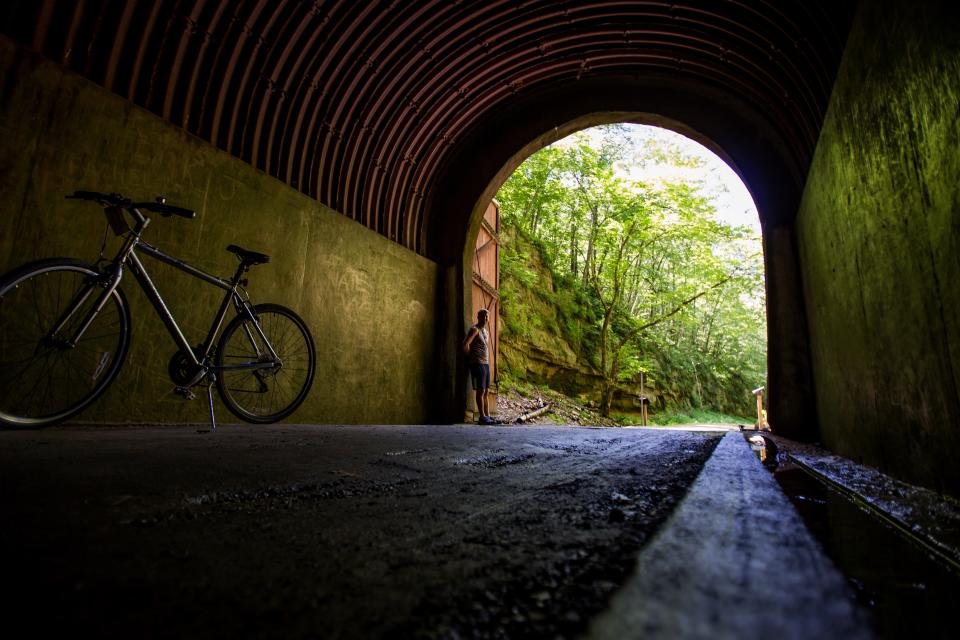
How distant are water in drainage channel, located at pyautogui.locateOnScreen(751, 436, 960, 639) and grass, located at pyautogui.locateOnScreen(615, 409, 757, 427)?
1552 centimetres

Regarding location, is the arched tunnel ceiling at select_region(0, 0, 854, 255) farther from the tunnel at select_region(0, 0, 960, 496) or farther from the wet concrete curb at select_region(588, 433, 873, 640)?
the wet concrete curb at select_region(588, 433, 873, 640)

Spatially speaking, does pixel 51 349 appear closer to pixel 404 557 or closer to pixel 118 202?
pixel 118 202

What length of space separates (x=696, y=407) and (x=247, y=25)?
913 inches

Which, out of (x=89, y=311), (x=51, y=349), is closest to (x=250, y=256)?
(x=89, y=311)

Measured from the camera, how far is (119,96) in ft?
11.9

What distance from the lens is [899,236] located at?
204 centimetres

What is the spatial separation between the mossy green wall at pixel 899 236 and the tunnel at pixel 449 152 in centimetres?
1

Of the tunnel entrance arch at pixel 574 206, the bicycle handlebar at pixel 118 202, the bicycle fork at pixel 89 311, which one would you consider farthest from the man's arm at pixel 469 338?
the bicycle fork at pixel 89 311

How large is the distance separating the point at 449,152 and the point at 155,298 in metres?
5.03

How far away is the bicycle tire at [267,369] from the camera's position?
3822 mm

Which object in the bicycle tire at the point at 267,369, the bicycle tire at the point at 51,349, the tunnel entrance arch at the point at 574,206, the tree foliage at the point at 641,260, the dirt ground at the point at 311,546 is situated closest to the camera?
the dirt ground at the point at 311,546

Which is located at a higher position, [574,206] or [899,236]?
[574,206]

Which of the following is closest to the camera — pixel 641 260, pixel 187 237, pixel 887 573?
pixel 887 573

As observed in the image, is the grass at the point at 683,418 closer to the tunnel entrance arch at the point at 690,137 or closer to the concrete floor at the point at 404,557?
the tunnel entrance arch at the point at 690,137
